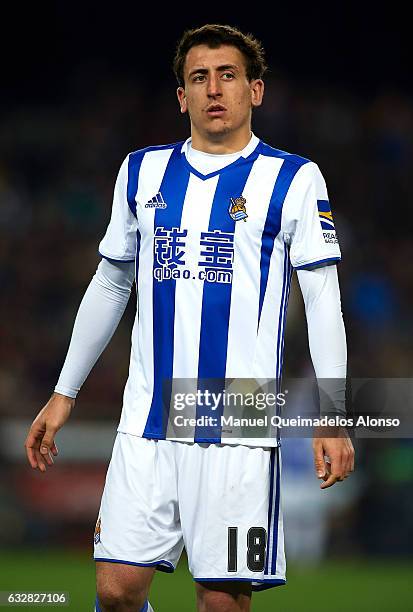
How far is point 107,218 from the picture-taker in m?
10.5

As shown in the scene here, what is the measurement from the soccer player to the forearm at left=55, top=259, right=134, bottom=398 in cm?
17

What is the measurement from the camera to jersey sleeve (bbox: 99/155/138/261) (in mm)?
3678

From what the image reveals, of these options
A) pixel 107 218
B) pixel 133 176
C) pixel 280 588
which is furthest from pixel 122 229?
pixel 107 218

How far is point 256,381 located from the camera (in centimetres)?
347

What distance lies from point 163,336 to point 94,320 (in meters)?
0.33

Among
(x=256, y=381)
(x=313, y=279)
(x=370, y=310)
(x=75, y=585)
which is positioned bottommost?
(x=75, y=585)

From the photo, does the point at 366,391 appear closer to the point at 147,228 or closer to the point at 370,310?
the point at 147,228

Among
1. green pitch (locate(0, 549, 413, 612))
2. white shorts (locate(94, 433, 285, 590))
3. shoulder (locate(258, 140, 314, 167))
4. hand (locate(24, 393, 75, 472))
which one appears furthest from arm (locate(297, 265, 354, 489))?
green pitch (locate(0, 549, 413, 612))

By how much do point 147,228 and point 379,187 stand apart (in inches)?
301

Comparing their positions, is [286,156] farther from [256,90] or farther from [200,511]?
[200,511]

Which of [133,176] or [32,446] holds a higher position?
[133,176]

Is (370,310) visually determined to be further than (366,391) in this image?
Yes

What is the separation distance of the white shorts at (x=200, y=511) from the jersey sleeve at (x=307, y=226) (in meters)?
0.59

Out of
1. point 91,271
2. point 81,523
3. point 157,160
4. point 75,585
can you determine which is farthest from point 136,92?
point 157,160
